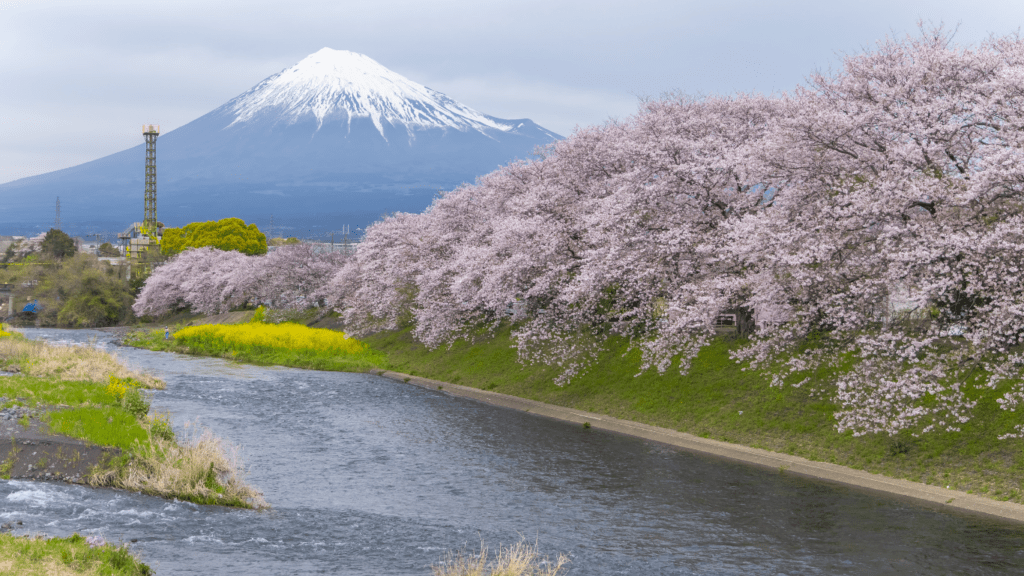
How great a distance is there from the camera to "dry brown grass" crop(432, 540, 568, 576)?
12164 millimetres

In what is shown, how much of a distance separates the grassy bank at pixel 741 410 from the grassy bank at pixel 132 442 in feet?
51.6

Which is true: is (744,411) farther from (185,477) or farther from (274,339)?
(274,339)

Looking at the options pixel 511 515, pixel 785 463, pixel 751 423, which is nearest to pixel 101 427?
pixel 511 515

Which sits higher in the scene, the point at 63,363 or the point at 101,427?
the point at 63,363

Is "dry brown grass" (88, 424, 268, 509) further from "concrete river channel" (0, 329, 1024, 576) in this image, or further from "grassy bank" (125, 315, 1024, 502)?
"grassy bank" (125, 315, 1024, 502)

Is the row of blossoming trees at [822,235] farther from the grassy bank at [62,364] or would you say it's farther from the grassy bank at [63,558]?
the grassy bank at [63,558]

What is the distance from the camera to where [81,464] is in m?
18.6

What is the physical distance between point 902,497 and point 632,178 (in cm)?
1569

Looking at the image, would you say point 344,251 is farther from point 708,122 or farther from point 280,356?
point 708,122

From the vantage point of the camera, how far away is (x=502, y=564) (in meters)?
13.2

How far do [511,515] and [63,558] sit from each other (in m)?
9.30

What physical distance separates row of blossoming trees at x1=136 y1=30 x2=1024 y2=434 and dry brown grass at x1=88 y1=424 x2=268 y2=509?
14194mm

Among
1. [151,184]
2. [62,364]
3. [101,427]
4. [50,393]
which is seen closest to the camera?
[101,427]

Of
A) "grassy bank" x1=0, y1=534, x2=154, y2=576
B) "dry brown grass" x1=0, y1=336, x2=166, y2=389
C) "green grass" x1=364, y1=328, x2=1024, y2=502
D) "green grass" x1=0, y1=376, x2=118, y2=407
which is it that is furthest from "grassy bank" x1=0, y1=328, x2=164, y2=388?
"grassy bank" x1=0, y1=534, x2=154, y2=576
